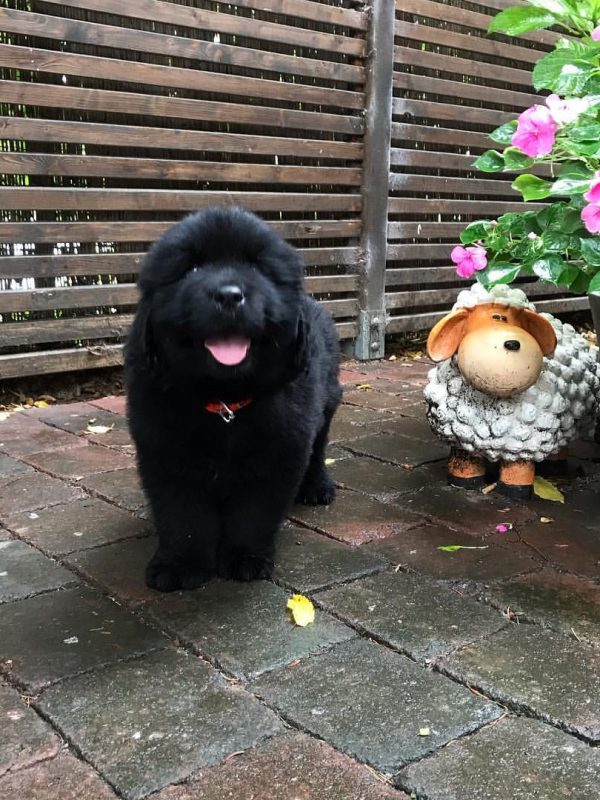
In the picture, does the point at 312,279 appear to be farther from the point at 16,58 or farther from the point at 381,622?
the point at 381,622

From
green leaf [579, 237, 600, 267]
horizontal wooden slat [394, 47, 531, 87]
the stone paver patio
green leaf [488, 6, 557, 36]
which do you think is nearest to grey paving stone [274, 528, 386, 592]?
the stone paver patio

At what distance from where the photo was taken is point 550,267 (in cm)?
272

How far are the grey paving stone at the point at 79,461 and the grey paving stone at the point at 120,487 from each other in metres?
0.08

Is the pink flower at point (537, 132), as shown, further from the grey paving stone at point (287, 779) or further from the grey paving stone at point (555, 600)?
the grey paving stone at point (287, 779)

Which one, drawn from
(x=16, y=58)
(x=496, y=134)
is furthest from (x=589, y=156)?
(x=16, y=58)

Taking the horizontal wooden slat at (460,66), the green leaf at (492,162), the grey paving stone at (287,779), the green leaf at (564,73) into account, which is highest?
the horizontal wooden slat at (460,66)

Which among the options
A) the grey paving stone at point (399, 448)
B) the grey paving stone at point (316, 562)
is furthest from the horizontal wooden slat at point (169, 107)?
the grey paving stone at point (316, 562)

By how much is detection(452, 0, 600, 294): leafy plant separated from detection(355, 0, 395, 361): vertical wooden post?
2.93 metres

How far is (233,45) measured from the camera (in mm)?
5129

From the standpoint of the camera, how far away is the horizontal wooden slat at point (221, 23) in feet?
14.9

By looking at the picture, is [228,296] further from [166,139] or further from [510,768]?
[166,139]

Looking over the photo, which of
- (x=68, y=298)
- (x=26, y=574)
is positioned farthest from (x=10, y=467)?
(x=68, y=298)

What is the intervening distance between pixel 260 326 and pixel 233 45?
369cm

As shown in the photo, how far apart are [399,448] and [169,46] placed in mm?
2807
